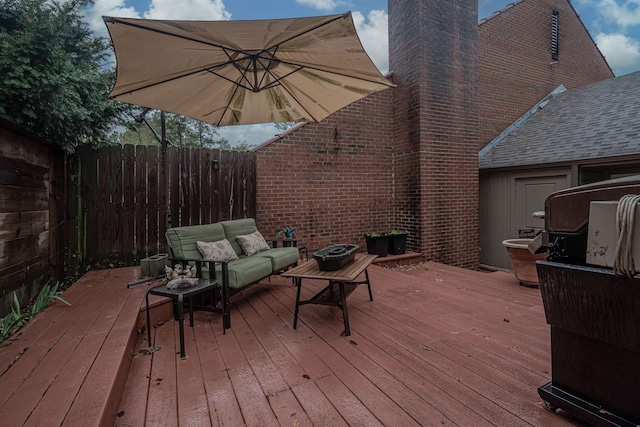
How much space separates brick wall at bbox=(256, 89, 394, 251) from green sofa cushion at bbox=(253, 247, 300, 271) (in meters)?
1.24

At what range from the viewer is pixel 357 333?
2717 mm

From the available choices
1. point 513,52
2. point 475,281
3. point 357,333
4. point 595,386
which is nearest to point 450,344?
point 357,333

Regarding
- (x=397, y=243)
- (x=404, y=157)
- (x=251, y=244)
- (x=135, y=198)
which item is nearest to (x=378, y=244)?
(x=397, y=243)

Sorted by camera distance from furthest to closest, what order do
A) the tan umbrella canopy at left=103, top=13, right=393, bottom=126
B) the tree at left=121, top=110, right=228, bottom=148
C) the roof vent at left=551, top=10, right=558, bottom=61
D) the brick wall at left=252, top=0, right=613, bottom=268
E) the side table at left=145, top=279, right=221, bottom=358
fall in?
the tree at left=121, top=110, right=228, bottom=148 < the roof vent at left=551, top=10, right=558, bottom=61 < the brick wall at left=252, top=0, right=613, bottom=268 < the side table at left=145, top=279, right=221, bottom=358 < the tan umbrella canopy at left=103, top=13, right=393, bottom=126

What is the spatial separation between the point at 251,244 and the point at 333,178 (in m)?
2.25

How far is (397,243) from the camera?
18.4 feet

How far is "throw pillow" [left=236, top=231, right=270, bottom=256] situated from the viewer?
408cm

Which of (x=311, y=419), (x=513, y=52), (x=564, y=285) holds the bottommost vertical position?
(x=311, y=419)

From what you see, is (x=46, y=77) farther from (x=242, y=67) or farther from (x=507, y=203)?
(x=507, y=203)

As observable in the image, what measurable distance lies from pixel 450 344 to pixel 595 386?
1033 millimetres

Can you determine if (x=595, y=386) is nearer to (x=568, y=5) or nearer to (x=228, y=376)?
(x=228, y=376)

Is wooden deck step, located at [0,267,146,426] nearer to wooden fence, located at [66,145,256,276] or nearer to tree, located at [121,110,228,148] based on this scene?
wooden fence, located at [66,145,256,276]

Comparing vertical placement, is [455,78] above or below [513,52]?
below

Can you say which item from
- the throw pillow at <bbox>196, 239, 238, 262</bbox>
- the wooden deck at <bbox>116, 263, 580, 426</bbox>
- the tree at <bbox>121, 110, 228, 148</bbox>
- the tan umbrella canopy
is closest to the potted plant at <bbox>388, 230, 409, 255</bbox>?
the wooden deck at <bbox>116, 263, 580, 426</bbox>
